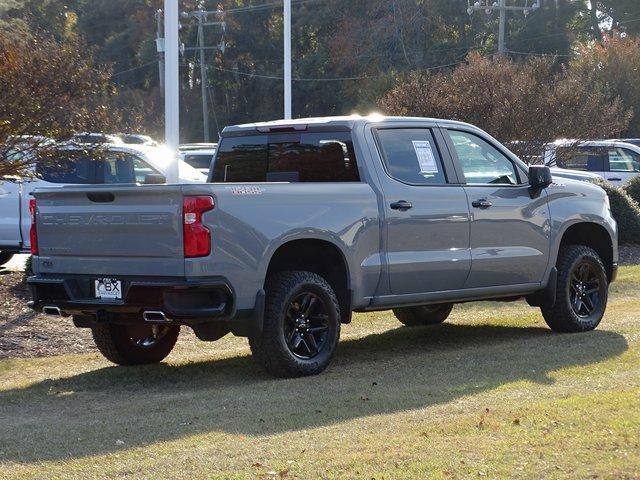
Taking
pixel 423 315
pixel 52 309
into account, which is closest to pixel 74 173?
pixel 423 315

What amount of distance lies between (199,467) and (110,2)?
60.1 metres

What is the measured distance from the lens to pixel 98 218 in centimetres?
865

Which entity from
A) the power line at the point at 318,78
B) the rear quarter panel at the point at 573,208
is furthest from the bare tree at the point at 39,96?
the power line at the point at 318,78

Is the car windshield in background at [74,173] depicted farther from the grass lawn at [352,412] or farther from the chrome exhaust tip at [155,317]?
the chrome exhaust tip at [155,317]

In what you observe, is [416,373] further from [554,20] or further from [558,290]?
[554,20]

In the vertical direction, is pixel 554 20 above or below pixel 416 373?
above

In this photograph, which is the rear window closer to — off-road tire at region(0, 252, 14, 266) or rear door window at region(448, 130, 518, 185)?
rear door window at region(448, 130, 518, 185)

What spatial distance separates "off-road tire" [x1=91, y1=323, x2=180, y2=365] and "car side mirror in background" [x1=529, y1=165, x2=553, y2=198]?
334 cm

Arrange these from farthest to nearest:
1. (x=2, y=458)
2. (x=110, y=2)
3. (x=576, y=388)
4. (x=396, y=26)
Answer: (x=110, y=2), (x=396, y=26), (x=576, y=388), (x=2, y=458)

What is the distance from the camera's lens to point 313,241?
359 inches

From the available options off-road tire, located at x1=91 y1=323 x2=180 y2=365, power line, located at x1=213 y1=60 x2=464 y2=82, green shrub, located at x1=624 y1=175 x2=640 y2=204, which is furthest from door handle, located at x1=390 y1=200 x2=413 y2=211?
power line, located at x1=213 y1=60 x2=464 y2=82

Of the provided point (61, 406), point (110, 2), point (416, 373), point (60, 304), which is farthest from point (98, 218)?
point (110, 2)

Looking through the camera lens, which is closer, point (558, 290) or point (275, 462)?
point (275, 462)

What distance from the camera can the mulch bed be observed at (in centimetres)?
1094
